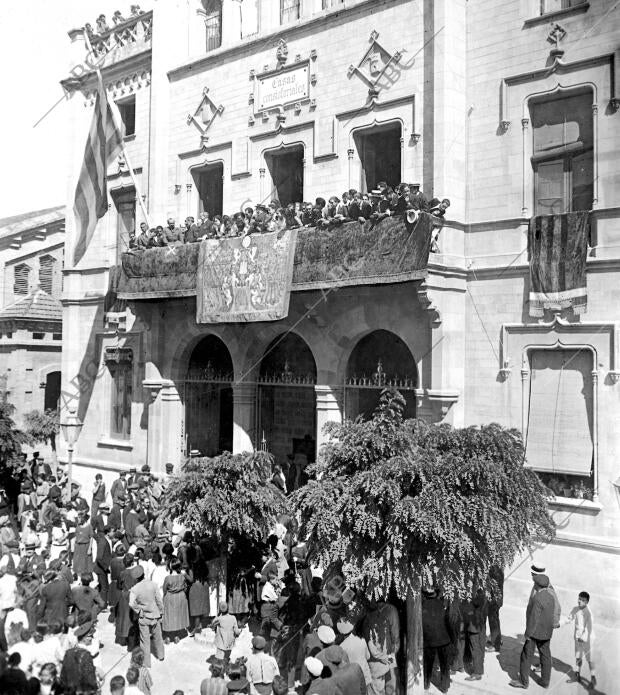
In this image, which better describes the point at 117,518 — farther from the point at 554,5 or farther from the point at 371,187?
A: the point at 554,5

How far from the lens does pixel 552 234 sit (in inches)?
598

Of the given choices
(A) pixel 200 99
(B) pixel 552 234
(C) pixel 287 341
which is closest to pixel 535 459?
(B) pixel 552 234

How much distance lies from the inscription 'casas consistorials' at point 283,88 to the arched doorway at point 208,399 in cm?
740

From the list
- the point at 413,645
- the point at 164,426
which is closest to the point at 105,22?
the point at 164,426

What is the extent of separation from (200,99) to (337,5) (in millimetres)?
5576

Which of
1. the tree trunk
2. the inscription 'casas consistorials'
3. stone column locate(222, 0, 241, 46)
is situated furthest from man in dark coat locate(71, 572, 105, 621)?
stone column locate(222, 0, 241, 46)

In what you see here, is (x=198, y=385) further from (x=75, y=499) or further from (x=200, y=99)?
(x=200, y=99)

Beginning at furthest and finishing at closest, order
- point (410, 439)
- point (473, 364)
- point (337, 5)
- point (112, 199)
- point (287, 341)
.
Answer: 1. point (112, 199)
2. point (287, 341)
3. point (337, 5)
4. point (473, 364)
5. point (410, 439)

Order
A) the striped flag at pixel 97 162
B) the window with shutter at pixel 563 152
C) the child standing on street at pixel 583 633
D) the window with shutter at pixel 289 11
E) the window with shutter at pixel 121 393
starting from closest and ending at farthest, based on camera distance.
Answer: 1. the child standing on street at pixel 583 633
2. the window with shutter at pixel 563 152
3. the window with shutter at pixel 289 11
4. the striped flag at pixel 97 162
5. the window with shutter at pixel 121 393

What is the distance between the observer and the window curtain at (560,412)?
14.6 meters

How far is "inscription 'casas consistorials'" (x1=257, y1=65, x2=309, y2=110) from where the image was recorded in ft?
64.7

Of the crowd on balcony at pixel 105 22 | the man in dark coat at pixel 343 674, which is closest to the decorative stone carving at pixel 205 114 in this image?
the crowd on balcony at pixel 105 22

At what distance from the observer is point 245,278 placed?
61.0 feet

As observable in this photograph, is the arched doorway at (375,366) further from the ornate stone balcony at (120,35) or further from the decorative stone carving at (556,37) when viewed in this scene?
the ornate stone balcony at (120,35)
